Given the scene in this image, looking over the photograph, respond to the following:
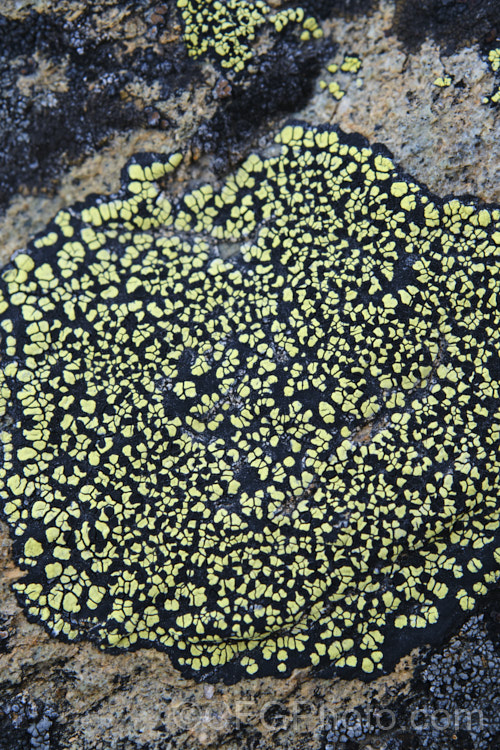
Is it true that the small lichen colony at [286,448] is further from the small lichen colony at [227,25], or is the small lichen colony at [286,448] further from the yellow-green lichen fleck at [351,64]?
the small lichen colony at [227,25]

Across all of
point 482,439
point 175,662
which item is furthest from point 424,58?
point 175,662

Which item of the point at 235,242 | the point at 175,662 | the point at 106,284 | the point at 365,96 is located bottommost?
the point at 175,662

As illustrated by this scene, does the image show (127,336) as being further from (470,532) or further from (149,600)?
(470,532)

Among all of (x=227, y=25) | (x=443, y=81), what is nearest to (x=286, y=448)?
(x=443, y=81)

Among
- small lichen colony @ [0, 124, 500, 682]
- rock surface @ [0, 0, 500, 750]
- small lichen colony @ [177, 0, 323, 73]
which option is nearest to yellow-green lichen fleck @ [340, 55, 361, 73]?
rock surface @ [0, 0, 500, 750]

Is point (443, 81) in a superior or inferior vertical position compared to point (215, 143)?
superior

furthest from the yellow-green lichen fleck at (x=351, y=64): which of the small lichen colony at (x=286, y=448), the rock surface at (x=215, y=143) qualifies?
the small lichen colony at (x=286, y=448)

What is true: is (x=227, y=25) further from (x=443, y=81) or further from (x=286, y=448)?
(x=286, y=448)
